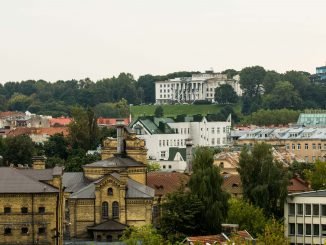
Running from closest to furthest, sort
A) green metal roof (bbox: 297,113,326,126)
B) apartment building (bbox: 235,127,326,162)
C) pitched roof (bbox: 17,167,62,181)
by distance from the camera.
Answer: pitched roof (bbox: 17,167,62,181), apartment building (bbox: 235,127,326,162), green metal roof (bbox: 297,113,326,126)

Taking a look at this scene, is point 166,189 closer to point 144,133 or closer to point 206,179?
point 206,179

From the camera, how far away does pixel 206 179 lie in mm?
80625

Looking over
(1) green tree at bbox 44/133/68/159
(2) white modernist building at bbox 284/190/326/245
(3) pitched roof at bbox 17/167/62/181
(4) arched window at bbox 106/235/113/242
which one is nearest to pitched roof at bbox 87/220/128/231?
(4) arched window at bbox 106/235/113/242

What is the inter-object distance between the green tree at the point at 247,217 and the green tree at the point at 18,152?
187 ft

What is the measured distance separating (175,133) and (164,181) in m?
65.1

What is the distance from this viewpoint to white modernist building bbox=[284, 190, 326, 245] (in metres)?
71.9

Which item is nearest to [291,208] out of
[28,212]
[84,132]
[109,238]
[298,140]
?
[109,238]

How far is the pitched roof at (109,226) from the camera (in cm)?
8119

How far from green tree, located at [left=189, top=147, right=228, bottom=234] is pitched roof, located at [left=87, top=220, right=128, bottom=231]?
206 inches

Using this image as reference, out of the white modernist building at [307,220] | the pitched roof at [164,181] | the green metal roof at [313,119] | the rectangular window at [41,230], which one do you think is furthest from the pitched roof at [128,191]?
the green metal roof at [313,119]

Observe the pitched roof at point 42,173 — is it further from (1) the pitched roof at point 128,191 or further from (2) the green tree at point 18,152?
(2) the green tree at point 18,152

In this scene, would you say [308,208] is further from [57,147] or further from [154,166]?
[57,147]

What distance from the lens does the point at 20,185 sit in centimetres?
7250

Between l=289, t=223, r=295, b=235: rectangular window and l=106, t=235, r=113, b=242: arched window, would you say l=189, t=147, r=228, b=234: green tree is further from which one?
l=106, t=235, r=113, b=242: arched window
